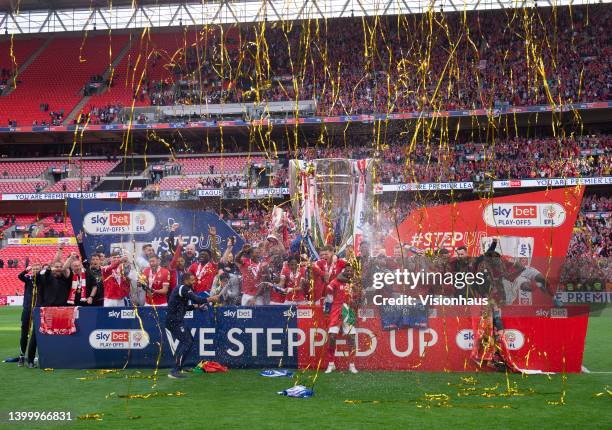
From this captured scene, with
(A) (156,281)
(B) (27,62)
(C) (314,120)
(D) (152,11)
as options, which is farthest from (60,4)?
(A) (156,281)

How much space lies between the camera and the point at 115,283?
12.7 m

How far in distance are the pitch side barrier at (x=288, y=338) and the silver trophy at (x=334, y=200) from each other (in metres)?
4.06

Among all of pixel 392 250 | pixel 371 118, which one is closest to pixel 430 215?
pixel 392 250

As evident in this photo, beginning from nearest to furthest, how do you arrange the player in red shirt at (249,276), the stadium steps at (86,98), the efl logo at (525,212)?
the player in red shirt at (249,276) < the efl logo at (525,212) < the stadium steps at (86,98)

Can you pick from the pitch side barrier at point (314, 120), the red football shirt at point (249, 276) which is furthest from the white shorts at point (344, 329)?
the pitch side barrier at point (314, 120)

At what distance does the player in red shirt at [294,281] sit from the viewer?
11.1 m

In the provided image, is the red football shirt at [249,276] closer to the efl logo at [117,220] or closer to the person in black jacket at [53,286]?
the person in black jacket at [53,286]

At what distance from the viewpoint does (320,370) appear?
34.4ft

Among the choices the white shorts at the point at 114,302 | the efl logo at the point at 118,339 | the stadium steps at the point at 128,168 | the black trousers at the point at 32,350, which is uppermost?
the stadium steps at the point at 128,168

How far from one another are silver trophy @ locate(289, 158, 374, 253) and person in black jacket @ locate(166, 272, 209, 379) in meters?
4.88

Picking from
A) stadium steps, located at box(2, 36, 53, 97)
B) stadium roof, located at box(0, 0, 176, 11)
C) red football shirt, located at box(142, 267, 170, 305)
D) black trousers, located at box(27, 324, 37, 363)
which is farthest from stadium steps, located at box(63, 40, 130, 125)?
black trousers, located at box(27, 324, 37, 363)

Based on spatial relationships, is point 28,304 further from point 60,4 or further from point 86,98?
point 60,4

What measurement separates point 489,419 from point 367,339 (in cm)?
367

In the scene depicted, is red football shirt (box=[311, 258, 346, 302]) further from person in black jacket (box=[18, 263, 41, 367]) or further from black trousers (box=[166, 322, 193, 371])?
person in black jacket (box=[18, 263, 41, 367])
